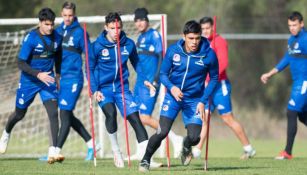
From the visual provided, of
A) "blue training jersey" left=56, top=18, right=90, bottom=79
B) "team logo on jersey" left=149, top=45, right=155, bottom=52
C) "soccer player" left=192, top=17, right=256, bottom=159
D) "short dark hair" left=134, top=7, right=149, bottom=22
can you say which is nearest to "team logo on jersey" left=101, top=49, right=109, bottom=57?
"blue training jersey" left=56, top=18, right=90, bottom=79

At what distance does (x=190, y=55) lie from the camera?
39.6ft

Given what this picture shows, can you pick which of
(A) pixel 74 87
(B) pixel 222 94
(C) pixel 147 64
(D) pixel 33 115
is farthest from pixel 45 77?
(D) pixel 33 115

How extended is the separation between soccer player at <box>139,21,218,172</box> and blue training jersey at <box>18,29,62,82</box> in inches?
98.6

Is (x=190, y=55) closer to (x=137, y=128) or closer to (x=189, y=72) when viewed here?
(x=189, y=72)

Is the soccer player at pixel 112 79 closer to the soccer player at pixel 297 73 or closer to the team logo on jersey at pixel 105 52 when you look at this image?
the team logo on jersey at pixel 105 52

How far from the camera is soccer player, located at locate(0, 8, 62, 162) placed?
13.8 metres

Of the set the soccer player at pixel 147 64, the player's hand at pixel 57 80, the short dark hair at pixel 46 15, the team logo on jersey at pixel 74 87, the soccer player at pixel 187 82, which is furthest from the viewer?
the soccer player at pixel 147 64

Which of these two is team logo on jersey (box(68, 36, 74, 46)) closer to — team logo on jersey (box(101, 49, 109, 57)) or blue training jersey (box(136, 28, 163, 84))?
blue training jersey (box(136, 28, 163, 84))

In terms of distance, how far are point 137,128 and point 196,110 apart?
115cm

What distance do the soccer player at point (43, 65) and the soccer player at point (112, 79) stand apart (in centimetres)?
91

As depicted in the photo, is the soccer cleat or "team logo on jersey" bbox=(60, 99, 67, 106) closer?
the soccer cleat

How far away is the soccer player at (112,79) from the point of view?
12.9 meters

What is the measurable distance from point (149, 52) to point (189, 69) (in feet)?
11.9

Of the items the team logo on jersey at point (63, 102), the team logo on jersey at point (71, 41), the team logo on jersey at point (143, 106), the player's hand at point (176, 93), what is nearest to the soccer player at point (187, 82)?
the player's hand at point (176, 93)
